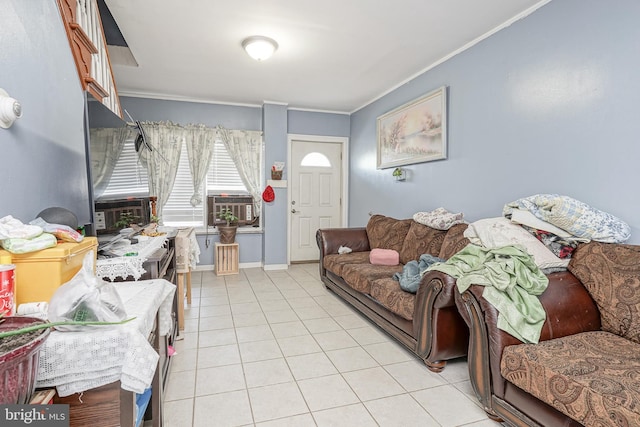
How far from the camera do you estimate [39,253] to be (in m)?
1.16

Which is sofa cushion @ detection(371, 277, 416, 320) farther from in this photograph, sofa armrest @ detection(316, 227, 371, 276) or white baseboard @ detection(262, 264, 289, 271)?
white baseboard @ detection(262, 264, 289, 271)

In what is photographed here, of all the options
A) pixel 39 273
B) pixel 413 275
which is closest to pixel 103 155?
pixel 39 273

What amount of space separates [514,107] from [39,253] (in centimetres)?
313

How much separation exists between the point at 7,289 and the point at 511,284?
2129mm

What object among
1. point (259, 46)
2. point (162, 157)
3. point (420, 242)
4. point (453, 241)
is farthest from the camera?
point (162, 157)

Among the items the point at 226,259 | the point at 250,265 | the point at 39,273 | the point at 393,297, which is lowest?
the point at 250,265

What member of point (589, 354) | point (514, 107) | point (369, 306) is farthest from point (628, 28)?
point (369, 306)

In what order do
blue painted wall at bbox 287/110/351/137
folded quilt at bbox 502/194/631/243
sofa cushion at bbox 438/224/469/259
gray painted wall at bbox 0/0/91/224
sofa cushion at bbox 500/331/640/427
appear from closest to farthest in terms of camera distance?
sofa cushion at bbox 500/331/640/427 < gray painted wall at bbox 0/0/91/224 < folded quilt at bbox 502/194/631/243 < sofa cushion at bbox 438/224/469/259 < blue painted wall at bbox 287/110/351/137

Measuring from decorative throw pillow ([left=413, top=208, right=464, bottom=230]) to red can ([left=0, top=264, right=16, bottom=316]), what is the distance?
9.65 ft

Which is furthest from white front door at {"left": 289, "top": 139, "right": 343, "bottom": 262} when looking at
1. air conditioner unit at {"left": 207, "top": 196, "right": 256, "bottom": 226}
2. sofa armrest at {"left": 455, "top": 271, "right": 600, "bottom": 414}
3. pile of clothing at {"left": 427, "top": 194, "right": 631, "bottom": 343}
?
sofa armrest at {"left": 455, "top": 271, "right": 600, "bottom": 414}

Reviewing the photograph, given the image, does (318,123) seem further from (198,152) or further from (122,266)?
(122,266)

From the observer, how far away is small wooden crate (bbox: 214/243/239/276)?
190 inches

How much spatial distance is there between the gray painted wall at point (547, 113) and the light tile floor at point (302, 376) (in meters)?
1.47

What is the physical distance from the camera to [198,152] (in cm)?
491
